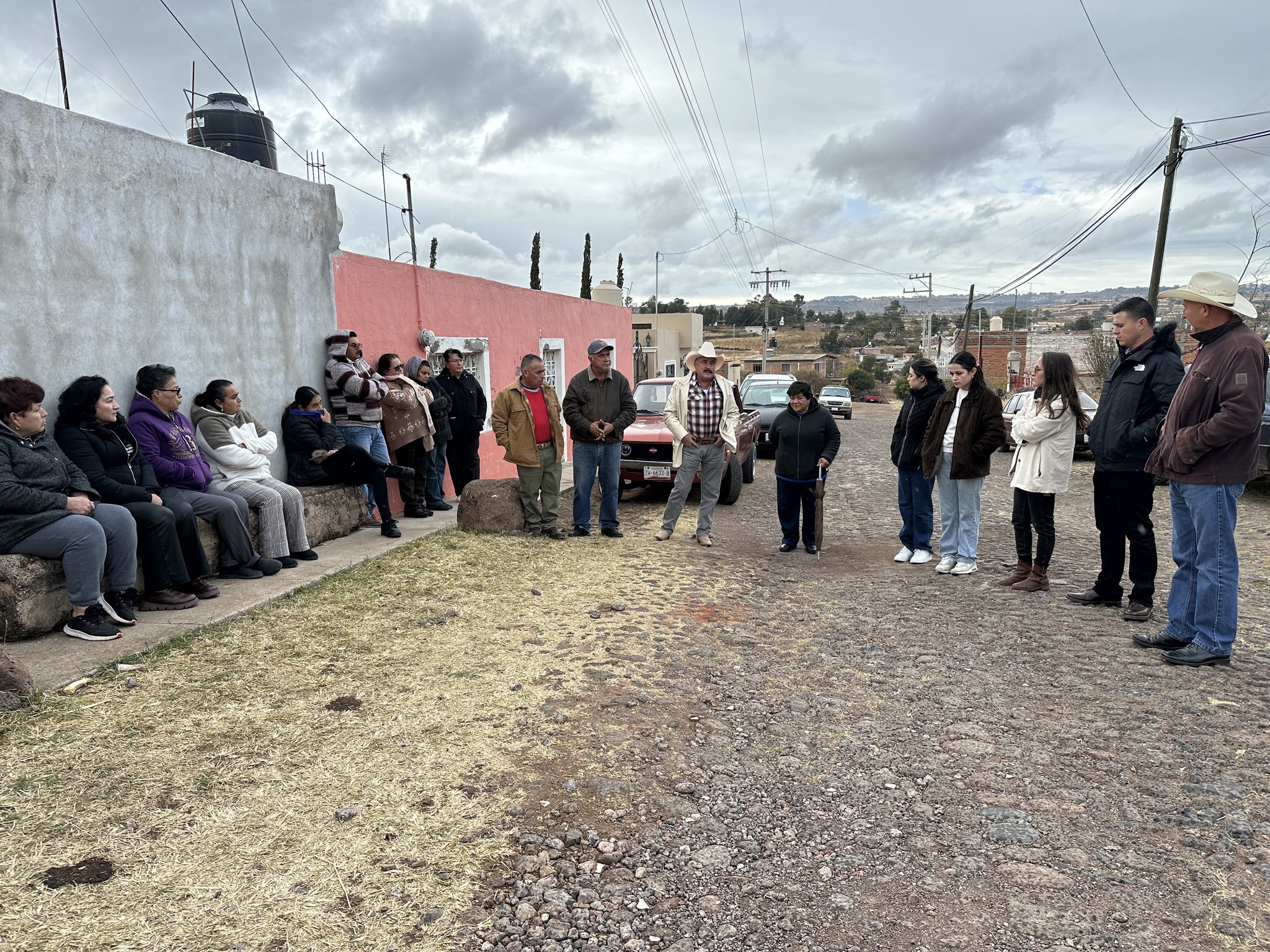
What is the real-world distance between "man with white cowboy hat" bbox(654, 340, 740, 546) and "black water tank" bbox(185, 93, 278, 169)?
473 centimetres

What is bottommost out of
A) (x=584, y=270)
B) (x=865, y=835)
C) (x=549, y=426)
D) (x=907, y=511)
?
(x=865, y=835)

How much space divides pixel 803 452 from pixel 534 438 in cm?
263

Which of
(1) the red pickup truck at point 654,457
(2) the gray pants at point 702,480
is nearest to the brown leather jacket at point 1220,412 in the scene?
(2) the gray pants at point 702,480

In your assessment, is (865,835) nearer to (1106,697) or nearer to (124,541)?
(1106,697)

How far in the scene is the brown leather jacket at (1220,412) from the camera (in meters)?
4.34

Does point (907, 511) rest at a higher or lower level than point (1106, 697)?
higher

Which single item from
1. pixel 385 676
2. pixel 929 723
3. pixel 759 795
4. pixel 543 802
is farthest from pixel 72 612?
pixel 929 723

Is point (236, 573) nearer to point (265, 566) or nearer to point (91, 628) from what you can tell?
point (265, 566)

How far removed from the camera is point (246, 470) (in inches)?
250

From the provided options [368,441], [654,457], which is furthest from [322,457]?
[654,457]

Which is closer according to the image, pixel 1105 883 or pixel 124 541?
pixel 1105 883

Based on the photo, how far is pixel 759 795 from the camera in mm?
3377

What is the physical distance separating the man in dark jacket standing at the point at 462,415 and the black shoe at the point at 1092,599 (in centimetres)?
625

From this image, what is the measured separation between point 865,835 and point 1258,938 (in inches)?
47.4
